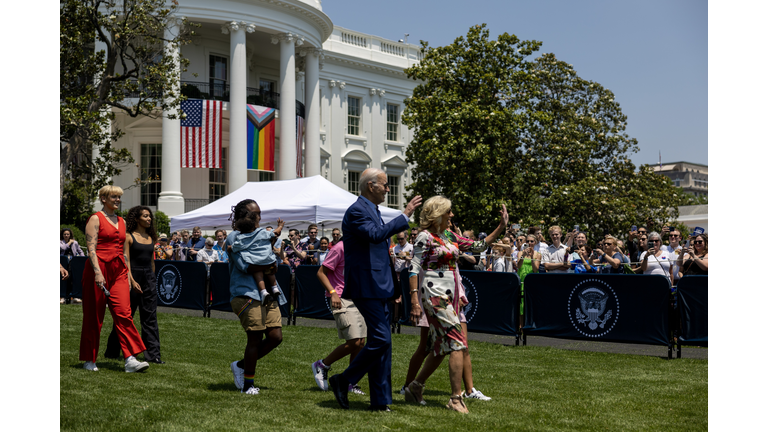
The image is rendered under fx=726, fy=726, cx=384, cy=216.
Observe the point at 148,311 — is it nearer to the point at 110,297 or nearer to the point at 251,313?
the point at 110,297

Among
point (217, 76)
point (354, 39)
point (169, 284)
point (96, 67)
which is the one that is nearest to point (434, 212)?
point (96, 67)

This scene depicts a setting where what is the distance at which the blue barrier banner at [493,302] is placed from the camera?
1162 cm

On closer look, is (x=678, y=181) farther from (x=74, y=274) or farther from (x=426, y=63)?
(x=74, y=274)

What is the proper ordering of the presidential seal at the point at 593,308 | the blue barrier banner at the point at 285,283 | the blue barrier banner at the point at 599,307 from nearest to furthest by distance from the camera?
the blue barrier banner at the point at 599,307, the presidential seal at the point at 593,308, the blue barrier banner at the point at 285,283

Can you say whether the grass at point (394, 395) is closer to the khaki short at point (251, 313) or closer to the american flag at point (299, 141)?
the khaki short at point (251, 313)

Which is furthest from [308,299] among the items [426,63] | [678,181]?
[678,181]

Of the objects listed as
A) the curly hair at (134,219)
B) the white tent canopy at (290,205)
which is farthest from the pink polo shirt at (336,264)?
the white tent canopy at (290,205)

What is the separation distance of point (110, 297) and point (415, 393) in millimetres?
3576

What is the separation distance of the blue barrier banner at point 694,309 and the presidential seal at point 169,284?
35.1 feet

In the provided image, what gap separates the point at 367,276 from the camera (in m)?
5.84

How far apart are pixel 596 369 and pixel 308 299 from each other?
6.81 metres

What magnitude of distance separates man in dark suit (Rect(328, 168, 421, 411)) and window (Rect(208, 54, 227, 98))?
30.0m

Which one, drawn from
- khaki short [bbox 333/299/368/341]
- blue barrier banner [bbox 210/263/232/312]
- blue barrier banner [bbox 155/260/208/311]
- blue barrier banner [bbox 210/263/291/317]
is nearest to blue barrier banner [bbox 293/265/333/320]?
blue barrier banner [bbox 210/263/291/317]

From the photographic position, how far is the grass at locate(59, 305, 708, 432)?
18.5ft
